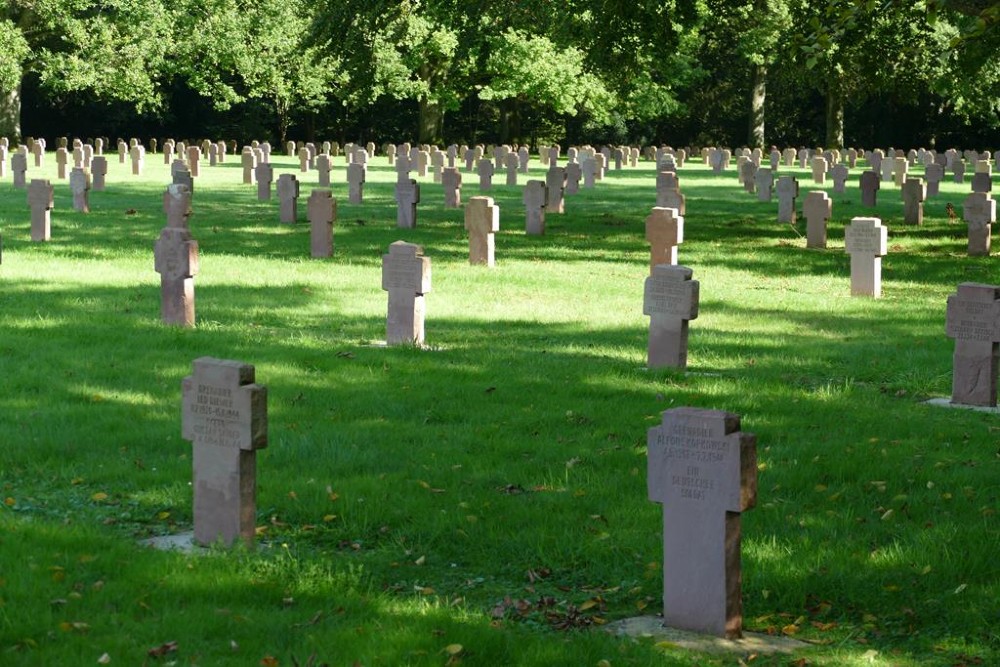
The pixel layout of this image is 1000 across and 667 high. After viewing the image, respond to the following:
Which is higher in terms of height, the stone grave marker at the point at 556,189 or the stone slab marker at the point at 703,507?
the stone grave marker at the point at 556,189

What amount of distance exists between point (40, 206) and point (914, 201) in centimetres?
1525

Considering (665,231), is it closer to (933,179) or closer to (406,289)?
(406,289)

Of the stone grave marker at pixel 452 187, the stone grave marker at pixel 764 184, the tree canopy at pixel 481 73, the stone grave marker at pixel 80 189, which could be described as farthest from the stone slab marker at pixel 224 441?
the stone grave marker at pixel 764 184

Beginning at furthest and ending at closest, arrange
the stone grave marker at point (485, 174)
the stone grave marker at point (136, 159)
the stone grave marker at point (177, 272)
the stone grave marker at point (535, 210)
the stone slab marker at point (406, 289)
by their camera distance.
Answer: the stone grave marker at point (136, 159)
the stone grave marker at point (485, 174)
the stone grave marker at point (535, 210)
the stone grave marker at point (177, 272)
the stone slab marker at point (406, 289)

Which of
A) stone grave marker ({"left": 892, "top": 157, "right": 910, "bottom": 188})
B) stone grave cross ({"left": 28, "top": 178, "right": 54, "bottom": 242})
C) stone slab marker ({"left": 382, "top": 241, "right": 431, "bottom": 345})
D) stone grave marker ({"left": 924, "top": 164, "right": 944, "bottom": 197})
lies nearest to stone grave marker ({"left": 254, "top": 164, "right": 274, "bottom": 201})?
stone grave cross ({"left": 28, "top": 178, "right": 54, "bottom": 242})

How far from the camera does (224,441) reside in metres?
6.69

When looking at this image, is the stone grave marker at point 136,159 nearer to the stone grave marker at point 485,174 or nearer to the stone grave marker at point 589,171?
the stone grave marker at point 485,174

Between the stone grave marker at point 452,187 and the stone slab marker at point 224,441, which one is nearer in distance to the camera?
the stone slab marker at point 224,441

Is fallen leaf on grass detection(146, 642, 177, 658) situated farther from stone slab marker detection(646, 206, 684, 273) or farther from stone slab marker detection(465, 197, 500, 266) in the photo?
stone slab marker detection(465, 197, 500, 266)

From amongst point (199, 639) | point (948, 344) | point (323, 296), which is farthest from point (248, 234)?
point (199, 639)

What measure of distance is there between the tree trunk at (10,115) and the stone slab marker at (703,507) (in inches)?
1925

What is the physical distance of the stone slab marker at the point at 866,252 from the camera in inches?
663

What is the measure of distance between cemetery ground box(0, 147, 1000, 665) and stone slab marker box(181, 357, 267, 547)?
22cm

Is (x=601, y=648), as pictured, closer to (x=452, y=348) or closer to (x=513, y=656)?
(x=513, y=656)
